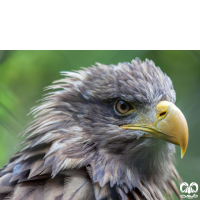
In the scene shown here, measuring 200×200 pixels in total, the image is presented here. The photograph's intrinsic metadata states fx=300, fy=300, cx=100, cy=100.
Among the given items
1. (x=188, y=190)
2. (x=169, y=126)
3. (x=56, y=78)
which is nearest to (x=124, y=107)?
(x=169, y=126)

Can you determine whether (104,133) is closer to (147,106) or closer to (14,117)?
(147,106)

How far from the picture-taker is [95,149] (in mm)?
2045

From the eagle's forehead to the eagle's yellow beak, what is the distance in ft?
0.38

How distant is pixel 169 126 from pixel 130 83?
40 centimetres

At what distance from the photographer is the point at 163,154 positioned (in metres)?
2.18

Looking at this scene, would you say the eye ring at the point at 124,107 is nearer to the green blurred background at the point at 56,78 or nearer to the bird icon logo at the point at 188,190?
the bird icon logo at the point at 188,190

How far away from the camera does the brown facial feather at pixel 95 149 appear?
6.06 feet

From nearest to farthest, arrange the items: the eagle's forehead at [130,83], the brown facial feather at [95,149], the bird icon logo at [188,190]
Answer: the brown facial feather at [95,149] → the eagle's forehead at [130,83] → the bird icon logo at [188,190]

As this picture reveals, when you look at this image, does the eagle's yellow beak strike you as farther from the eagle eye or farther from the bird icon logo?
the bird icon logo

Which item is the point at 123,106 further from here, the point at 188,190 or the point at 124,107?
the point at 188,190

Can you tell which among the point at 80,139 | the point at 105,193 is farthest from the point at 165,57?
the point at 105,193

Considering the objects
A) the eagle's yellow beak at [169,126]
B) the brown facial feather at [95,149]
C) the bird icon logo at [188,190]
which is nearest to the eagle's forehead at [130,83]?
the brown facial feather at [95,149]

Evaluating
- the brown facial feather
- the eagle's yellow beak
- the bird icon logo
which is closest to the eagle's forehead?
the brown facial feather

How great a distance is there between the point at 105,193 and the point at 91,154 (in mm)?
278
